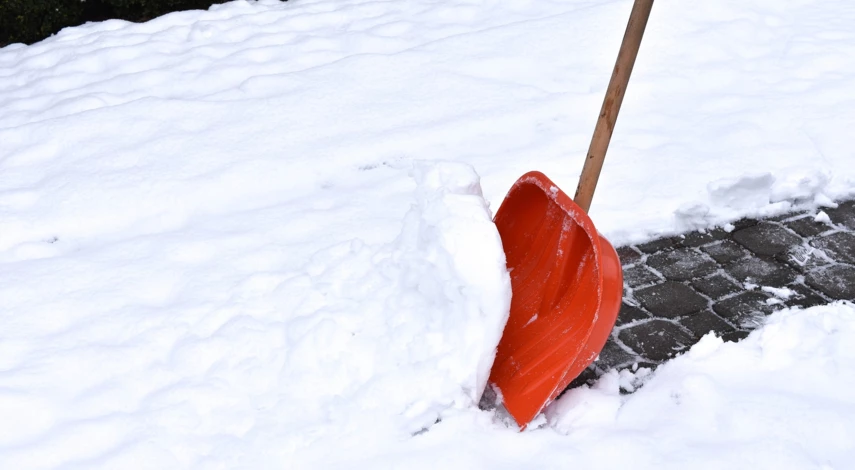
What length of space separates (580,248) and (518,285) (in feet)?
→ 0.83

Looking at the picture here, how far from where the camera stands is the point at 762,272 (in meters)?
3.06

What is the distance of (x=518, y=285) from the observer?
2.57 metres

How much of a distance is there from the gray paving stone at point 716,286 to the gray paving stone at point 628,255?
9.6 inches

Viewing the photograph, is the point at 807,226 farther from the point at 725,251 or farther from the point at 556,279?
the point at 556,279

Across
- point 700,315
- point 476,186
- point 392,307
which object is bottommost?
point 700,315

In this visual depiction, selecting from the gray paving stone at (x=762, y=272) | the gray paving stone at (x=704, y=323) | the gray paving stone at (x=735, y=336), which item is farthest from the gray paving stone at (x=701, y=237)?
the gray paving stone at (x=735, y=336)

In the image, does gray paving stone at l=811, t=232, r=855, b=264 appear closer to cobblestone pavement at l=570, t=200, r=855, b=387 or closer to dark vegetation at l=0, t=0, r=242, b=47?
cobblestone pavement at l=570, t=200, r=855, b=387

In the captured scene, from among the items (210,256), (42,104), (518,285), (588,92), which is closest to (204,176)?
(210,256)

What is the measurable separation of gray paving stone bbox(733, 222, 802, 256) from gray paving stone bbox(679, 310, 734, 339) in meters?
0.51

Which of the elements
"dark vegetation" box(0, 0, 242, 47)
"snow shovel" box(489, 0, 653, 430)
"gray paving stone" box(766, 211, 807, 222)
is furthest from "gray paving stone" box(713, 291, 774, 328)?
"dark vegetation" box(0, 0, 242, 47)

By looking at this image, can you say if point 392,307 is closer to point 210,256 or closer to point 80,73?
point 210,256

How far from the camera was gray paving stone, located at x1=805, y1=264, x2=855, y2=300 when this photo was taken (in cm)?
292

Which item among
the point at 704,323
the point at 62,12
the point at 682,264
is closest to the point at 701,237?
the point at 682,264

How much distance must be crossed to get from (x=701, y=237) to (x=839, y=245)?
539 millimetres
